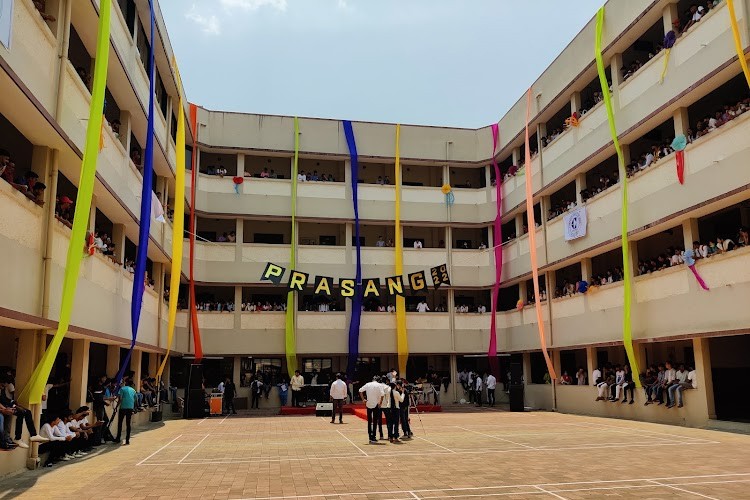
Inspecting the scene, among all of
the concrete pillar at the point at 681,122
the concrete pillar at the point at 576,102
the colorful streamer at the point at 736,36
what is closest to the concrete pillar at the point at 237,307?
the concrete pillar at the point at 576,102

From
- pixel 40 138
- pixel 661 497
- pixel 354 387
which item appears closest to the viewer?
pixel 661 497

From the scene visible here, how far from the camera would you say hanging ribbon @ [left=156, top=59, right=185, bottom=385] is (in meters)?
27.4

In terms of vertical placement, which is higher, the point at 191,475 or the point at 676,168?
the point at 676,168

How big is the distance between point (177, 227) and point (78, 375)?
34.8ft

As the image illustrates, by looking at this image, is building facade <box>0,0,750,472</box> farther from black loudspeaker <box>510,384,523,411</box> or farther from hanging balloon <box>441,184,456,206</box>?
black loudspeaker <box>510,384,523,411</box>

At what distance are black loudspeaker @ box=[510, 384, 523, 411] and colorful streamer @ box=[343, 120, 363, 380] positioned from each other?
8.51 metres

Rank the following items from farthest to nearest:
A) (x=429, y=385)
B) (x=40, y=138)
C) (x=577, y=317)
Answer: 1. (x=429, y=385)
2. (x=577, y=317)
3. (x=40, y=138)

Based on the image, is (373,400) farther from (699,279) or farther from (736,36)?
(736,36)

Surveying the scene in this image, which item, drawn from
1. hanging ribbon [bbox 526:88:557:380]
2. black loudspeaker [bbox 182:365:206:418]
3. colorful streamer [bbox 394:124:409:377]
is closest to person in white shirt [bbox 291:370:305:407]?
black loudspeaker [bbox 182:365:206:418]

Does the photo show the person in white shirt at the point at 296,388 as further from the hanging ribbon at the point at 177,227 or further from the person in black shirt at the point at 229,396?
the hanging ribbon at the point at 177,227

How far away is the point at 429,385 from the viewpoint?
3319 centimetres

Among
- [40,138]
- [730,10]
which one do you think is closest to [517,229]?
[730,10]

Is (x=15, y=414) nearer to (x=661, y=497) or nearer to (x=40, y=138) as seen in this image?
(x=40, y=138)

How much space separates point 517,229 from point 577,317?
792 centimetres
